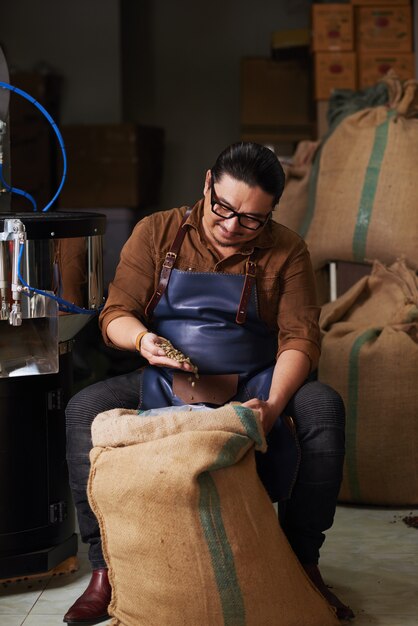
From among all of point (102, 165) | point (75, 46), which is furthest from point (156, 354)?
Answer: point (75, 46)

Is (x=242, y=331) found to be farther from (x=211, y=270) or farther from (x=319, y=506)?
(x=319, y=506)

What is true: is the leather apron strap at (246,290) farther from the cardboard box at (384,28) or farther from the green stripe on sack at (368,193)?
the cardboard box at (384,28)

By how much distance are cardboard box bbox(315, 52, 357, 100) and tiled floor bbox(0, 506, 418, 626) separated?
2.40 meters

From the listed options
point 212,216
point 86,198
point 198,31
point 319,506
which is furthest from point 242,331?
point 198,31

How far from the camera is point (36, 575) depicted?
2.36 meters

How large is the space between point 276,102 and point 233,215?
353 centimetres

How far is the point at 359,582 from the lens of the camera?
Answer: 7.80 ft

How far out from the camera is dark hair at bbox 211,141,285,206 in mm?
2082

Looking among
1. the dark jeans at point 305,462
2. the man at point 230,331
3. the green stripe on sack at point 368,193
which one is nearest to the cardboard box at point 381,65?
the green stripe on sack at point 368,193

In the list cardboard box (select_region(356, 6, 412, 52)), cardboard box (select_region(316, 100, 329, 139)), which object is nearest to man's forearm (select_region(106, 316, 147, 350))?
cardboard box (select_region(316, 100, 329, 139))

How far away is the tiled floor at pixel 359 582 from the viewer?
→ 7.20 ft

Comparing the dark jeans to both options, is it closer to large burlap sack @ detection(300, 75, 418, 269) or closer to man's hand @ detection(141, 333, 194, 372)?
man's hand @ detection(141, 333, 194, 372)

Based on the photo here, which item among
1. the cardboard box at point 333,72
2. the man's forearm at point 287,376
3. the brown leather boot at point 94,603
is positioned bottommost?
the brown leather boot at point 94,603

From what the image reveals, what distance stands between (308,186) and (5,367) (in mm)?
1703
